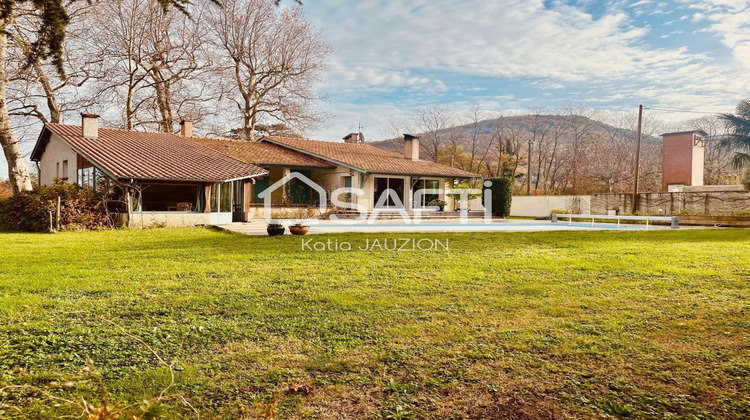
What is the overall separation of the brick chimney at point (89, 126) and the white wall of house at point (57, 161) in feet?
3.06

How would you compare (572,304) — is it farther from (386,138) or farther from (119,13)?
(386,138)

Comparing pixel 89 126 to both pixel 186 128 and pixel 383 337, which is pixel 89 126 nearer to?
pixel 186 128

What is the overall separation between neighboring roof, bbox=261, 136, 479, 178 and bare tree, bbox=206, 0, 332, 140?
410 centimetres

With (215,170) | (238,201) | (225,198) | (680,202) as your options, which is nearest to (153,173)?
(215,170)

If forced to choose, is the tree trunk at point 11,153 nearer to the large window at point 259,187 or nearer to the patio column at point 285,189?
the large window at point 259,187

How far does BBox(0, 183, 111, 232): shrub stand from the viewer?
1399 cm

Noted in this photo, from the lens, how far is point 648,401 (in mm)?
2883

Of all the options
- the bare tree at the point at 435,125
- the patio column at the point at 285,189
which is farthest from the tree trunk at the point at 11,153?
the bare tree at the point at 435,125

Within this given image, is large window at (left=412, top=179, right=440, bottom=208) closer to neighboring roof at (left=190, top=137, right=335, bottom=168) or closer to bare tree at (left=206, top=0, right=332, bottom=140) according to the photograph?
neighboring roof at (left=190, top=137, right=335, bottom=168)

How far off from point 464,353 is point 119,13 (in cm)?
2779

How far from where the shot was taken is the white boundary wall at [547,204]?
29062mm

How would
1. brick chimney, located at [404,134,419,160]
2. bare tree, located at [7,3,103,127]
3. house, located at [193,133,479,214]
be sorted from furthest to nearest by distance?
1. brick chimney, located at [404,134,419,160]
2. house, located at [193,133,479,214]
3. bare tree, located at [7,3,103,127]

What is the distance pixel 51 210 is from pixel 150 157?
4823 millimetres
